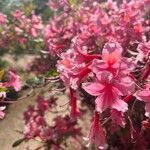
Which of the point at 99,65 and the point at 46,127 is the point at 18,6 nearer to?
the point at 46,127

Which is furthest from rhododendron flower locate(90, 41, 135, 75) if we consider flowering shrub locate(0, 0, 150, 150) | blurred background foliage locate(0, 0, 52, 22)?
blurred background foliage locate(0, 0, 52, 22)

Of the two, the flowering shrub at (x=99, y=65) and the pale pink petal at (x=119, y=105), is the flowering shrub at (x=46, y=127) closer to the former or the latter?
the flowering shrub at (x=99, y=65)

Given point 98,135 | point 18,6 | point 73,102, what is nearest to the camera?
point 98,135

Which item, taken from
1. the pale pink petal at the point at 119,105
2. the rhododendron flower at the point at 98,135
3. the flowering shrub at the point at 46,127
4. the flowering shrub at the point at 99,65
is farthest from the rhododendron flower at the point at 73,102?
the flowering shrub at the point at 46,127

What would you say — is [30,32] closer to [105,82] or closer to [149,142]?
[149,142]

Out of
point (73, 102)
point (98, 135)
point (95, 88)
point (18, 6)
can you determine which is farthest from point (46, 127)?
point (18, 6)

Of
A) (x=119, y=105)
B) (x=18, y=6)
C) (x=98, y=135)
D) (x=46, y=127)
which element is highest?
(x=119, y=105)

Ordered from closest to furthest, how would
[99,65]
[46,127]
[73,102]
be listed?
1. [99,65]
2. [73,102]
3. [46,127]

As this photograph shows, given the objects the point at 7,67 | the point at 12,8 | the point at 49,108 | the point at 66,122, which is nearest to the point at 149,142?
the point at 66,122
